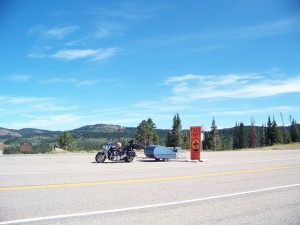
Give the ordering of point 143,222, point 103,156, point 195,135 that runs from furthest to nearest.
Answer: point 195,135 < point 103,156 < point 143,222

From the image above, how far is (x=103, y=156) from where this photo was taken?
21094 mm

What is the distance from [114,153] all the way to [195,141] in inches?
229

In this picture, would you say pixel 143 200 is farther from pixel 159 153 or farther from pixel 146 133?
pixel 146 133

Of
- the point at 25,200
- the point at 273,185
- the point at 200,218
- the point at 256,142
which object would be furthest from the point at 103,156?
the point at 256,142

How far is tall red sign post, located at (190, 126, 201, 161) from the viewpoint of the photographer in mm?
23578

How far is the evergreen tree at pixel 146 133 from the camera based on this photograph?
11113cm

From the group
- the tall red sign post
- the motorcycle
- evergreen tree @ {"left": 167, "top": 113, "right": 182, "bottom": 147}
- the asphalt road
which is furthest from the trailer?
evergreen tree @ {"left": 167, "top": 113, "right": 182, "bottom": 147}

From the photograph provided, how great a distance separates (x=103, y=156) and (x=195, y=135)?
6343 millimetres

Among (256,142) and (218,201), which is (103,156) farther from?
(256,142)

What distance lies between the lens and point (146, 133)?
368 ft

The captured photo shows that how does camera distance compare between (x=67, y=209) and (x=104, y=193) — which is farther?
(x=104, y=193)

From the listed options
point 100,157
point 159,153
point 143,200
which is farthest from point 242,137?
point 143,200

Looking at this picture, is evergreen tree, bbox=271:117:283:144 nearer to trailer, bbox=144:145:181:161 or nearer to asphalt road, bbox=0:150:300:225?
trailer, bbox=144:145:181:161

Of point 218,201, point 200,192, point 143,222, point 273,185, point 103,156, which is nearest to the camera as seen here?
point 143,222
